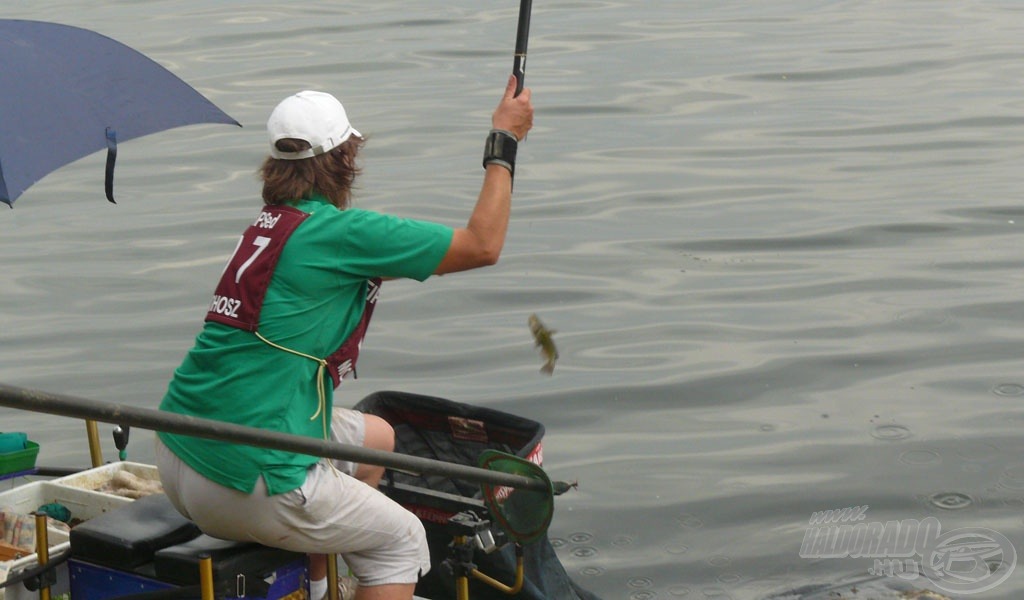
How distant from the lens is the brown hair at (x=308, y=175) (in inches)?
146

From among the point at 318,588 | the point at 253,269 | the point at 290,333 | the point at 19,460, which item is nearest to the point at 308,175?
the point at 253,269

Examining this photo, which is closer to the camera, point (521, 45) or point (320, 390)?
point (320, 390)

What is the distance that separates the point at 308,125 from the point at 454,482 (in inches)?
64.8

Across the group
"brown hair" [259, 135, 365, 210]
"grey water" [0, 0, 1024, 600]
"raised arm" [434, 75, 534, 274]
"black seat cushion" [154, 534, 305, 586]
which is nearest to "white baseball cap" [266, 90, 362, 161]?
"brown hair" [259, 135, 365, 210]

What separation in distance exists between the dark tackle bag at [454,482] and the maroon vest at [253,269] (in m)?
0.87

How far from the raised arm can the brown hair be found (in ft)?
1.12

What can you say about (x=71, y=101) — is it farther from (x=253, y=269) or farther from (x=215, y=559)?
(x=215, y=559)

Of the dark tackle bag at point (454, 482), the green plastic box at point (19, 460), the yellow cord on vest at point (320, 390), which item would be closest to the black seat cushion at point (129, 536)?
the yellow cord on vest at point (320, 390)

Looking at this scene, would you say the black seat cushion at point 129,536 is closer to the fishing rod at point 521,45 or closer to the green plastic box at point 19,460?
the green plastic box at point 19,460

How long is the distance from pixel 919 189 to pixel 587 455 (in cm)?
540

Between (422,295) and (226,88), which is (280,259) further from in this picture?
(226,88)

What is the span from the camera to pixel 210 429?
2.63 metres

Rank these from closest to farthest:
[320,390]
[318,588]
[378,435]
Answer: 1. [320,390]
2. [318,588]
3. [378,435]

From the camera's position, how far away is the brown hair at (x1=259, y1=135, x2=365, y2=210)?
3.72 metres
